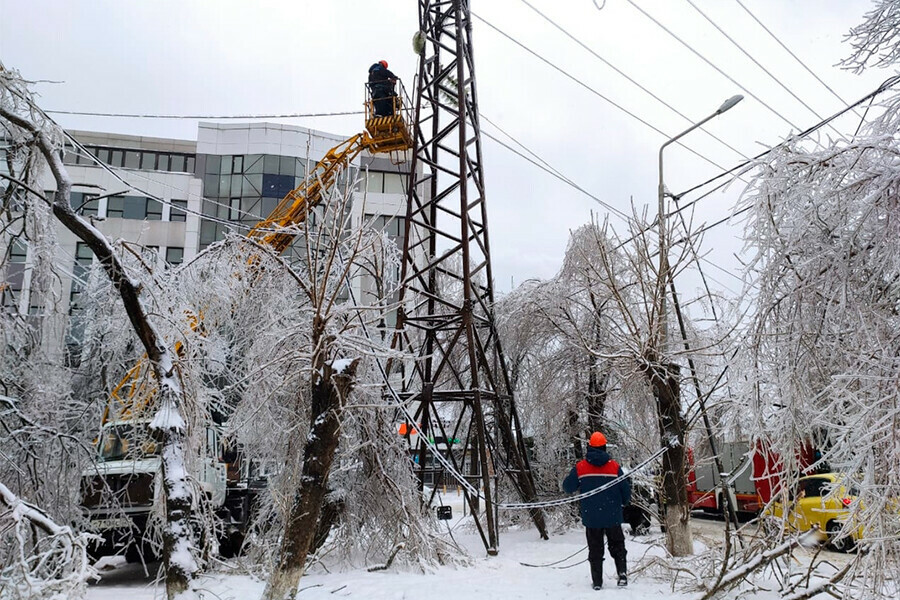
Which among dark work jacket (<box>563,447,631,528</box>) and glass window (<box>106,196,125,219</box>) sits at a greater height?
glass window (<box>106,196,125,219</box>)

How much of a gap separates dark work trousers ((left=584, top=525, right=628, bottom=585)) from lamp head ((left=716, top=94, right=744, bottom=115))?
24.4ft

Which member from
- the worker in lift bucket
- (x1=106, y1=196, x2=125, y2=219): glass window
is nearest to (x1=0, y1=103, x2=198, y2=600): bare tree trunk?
the worker in lift bucket

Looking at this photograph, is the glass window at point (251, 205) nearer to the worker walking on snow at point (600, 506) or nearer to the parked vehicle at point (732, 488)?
the parked vehicle at point (732, 488)

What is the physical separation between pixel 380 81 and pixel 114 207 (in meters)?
22.3

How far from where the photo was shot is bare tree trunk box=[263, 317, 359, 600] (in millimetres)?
6789

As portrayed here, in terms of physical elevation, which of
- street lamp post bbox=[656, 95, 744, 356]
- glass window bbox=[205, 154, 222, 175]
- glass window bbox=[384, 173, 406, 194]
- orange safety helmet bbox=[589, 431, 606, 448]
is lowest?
orange safety helmet bbox=[589, 431, 606, 448]

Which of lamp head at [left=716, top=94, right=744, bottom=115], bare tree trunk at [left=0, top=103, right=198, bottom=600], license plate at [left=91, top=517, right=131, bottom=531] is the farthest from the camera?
lamp head at [left=716, top=94, right=744, bottom=115]

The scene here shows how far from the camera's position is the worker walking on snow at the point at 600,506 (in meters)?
7.71

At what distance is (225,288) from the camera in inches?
373

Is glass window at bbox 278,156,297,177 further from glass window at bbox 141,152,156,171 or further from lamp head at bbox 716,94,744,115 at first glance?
lamp head at bbox 716,94,744,115

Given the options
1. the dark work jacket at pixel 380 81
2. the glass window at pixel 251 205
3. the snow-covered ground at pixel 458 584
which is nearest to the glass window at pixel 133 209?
the glass window at pixel 251 205

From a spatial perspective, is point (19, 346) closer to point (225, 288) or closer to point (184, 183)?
point (225, 288)

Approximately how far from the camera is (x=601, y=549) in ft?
25.4

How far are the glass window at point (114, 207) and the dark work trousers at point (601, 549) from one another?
3300 cm
